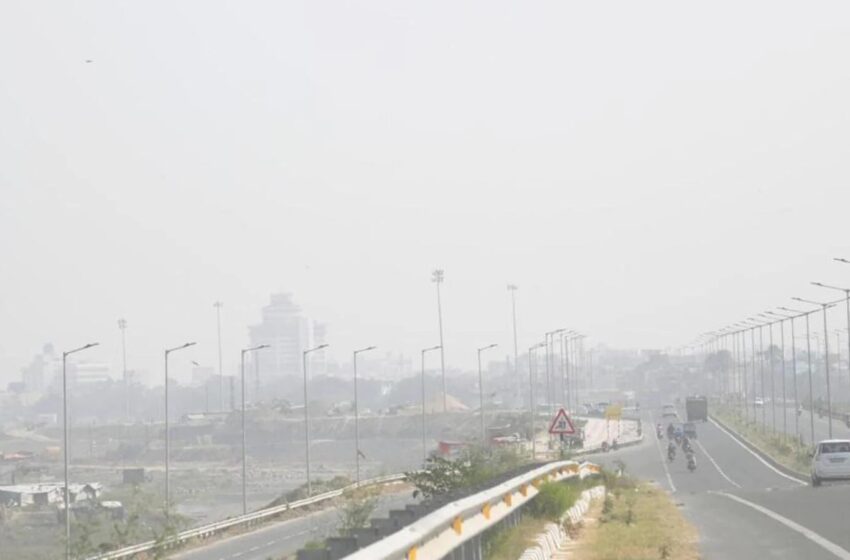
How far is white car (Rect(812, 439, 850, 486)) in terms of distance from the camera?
2122 inches

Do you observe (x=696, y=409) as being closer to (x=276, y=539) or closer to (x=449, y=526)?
(x=276, y=539)

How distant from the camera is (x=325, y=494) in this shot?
7700 cm

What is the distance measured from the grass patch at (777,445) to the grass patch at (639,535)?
155 feet

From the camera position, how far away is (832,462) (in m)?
54.2

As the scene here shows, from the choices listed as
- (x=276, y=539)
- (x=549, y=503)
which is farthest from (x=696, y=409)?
(x=549, y=503)

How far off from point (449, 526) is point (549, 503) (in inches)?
429

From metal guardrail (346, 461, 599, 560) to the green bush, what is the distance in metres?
2.00

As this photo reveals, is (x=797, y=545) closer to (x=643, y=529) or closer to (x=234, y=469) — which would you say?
(x=643, y=529)

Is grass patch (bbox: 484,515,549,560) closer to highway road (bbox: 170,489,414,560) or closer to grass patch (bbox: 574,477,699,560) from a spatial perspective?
grass patch (bbox: 574,477,699,560)

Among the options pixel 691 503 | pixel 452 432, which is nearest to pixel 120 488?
pixel 452 432

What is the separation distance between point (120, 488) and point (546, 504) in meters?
102

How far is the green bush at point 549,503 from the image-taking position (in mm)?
24844

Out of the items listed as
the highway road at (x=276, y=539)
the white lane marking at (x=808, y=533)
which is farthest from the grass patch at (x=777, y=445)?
the white lane marking at (x=808, y=533)

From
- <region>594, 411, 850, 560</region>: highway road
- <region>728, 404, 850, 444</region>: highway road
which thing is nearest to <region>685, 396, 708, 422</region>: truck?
<region>728, 404, 850, 444</region>: highway road
